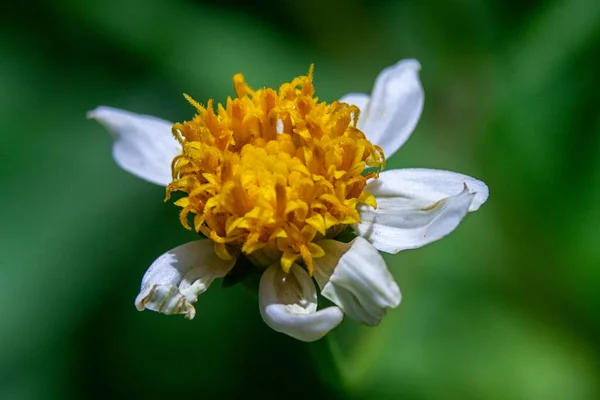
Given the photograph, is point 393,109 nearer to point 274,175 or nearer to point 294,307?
point 274,175

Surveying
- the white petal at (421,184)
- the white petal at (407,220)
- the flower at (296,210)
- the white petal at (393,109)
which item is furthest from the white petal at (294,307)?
the white petal at (393,109)

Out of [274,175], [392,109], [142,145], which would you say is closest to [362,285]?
[274,175]

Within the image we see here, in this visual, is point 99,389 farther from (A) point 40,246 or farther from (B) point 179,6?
(B) point 179,6

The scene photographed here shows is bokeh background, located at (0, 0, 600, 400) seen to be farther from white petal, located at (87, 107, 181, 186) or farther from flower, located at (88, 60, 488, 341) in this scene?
white petal, located at (87, 107, 181, 186)

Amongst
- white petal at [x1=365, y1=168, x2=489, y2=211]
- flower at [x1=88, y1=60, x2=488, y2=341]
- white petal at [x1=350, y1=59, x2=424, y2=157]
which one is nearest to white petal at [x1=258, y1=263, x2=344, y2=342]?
flower at [x1=88, y1=60, x2=488, y2=341]

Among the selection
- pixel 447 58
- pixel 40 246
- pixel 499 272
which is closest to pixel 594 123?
pixel 499 272

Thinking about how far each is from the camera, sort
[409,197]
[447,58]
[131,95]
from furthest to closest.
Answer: [447,58] → [131,95] → [409,197]
